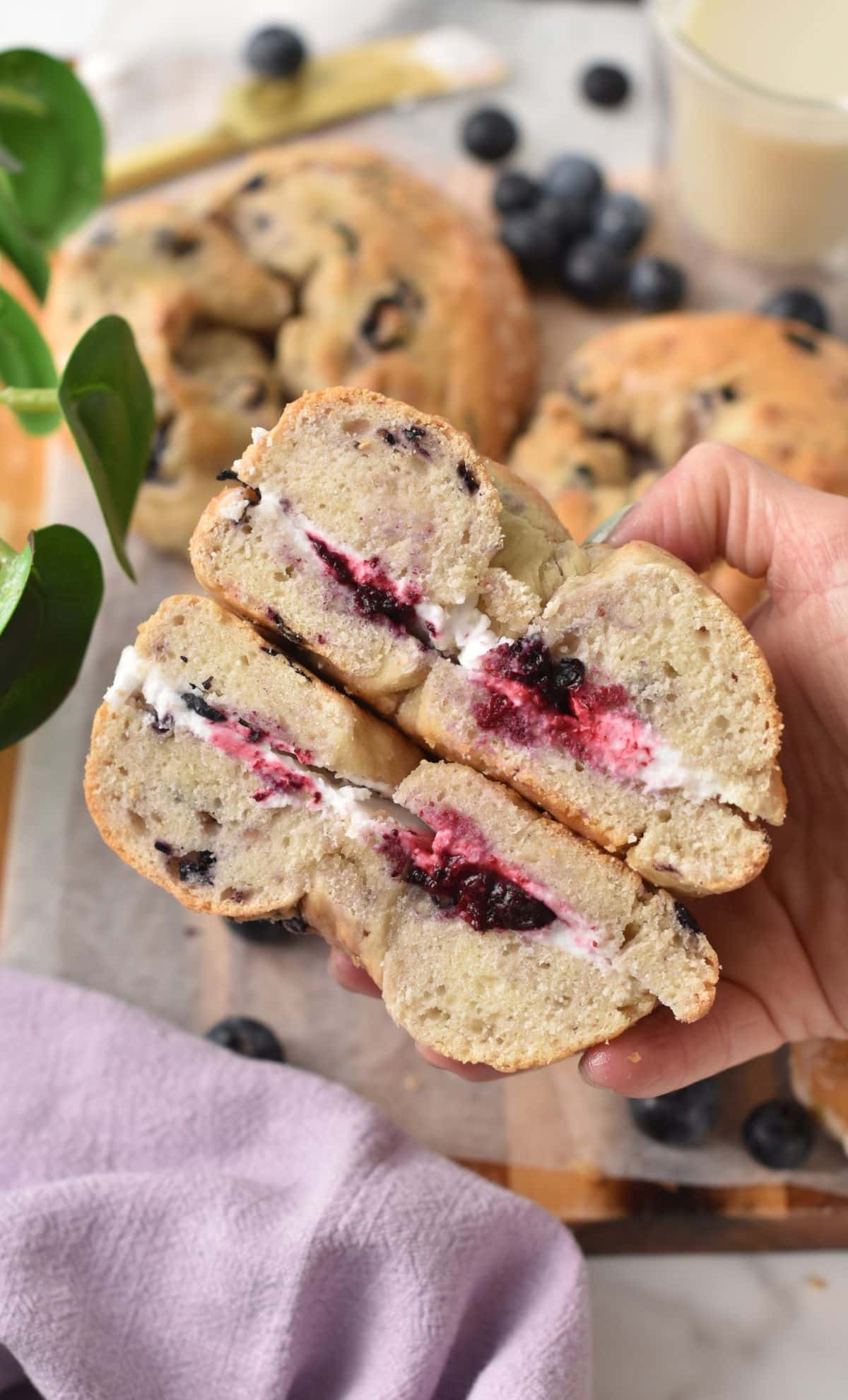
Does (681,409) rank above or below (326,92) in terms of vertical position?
below

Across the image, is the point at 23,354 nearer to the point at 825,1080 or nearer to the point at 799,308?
the point at 799,308

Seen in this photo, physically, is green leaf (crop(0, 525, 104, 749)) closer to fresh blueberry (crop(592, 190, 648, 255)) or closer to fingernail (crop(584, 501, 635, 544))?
fingernail (crop(584, 501, 635, 544))

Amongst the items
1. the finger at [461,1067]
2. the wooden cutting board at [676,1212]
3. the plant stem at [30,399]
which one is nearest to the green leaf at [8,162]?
the plant stem at [30,399]

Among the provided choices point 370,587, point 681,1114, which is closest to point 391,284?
point 370,587

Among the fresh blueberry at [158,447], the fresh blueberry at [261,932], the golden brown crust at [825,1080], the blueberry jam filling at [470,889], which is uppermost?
the blueberry jam filling at [470,889]

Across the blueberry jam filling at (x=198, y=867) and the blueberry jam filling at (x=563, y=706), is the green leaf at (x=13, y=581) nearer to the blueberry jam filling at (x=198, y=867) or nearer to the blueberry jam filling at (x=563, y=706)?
the blueberry jam filling at (x=198, y=867)

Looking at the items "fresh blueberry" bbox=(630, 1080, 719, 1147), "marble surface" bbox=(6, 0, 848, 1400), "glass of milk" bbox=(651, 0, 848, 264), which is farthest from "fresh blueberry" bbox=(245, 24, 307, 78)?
"fresh blueberry" bbox=(630, 1080, 719, 1147)

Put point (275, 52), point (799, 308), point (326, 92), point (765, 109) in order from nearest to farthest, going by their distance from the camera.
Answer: point (765, 109) < point (799, 308) < point (275, 52) < point (326, 92)
